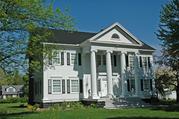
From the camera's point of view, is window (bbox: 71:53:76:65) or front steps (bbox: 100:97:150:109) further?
window (bbox: 71:53:76:65)

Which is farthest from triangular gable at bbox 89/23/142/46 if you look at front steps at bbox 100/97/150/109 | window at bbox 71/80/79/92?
front steps at bbox 100/97/150/109

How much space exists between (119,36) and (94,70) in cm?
597

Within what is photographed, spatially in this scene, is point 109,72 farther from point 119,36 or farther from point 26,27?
point 26,27

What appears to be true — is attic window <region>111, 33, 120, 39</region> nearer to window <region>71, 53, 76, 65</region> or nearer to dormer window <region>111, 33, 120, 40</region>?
dormer window <region>111, 33, 120, 40</region>

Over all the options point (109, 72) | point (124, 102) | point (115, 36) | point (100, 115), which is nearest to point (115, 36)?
point (115, 36)

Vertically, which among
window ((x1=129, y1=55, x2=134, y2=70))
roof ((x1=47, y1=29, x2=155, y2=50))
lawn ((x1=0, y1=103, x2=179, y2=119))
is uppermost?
roof ((x1=47, y1=29, x2=155, y2=50))

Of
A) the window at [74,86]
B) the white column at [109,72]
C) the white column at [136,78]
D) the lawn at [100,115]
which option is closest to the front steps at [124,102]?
the white column at [109,72]

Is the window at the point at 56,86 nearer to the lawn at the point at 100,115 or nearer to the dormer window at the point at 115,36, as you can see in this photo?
the lawn at the point at 100,115

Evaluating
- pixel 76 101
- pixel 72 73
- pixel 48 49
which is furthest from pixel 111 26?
pixel 48 49

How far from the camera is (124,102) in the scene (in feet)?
120

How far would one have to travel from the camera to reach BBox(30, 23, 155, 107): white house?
116 feet

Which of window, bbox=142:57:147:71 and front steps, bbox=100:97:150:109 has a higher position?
window, bbox=142:57:147:71

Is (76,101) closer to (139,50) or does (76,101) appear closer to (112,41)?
(112,41)

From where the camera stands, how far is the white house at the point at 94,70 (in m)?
35.3
